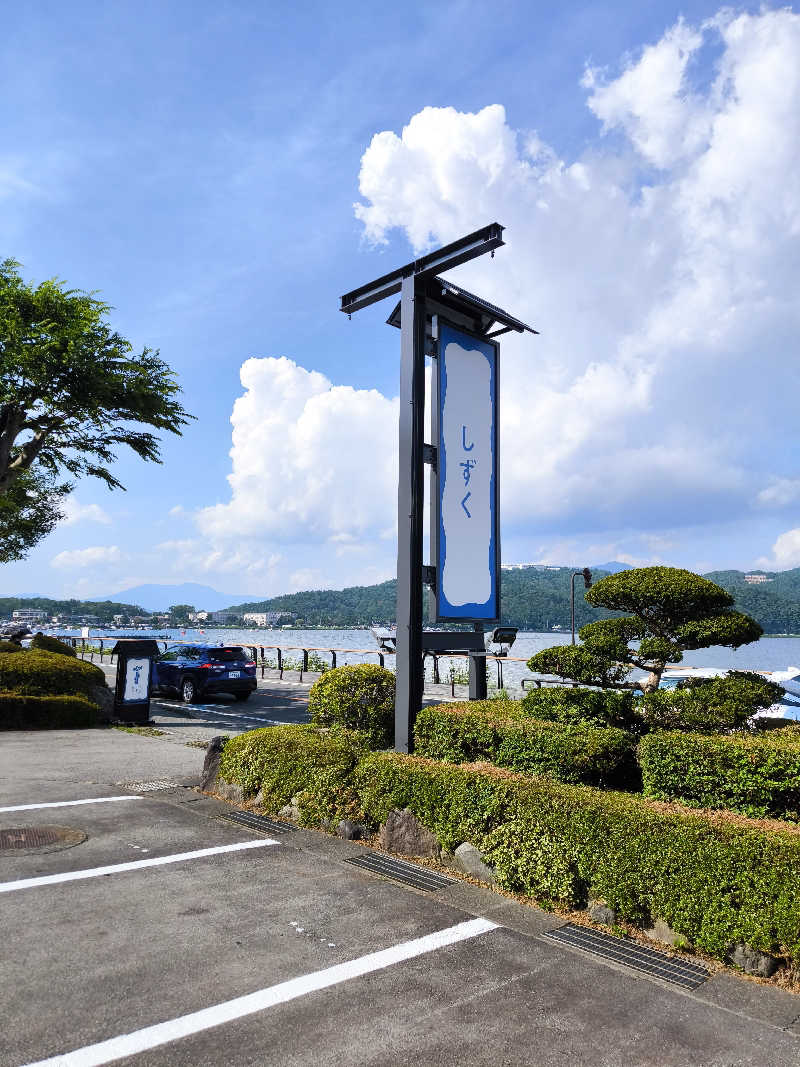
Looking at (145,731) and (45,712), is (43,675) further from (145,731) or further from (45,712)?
(145,731)

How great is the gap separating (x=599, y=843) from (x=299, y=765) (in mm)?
3506

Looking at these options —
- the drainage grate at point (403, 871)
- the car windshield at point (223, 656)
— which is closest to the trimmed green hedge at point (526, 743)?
the drainage grate at point (403, 871)

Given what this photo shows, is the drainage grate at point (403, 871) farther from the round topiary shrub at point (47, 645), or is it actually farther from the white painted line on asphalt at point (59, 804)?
the round topiary shrub at point (47, 645)

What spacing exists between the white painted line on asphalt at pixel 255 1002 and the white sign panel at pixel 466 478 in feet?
12.5

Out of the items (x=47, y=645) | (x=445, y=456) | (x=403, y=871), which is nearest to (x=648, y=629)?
(x=445, y=456)

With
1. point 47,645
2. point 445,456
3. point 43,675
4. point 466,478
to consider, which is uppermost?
point 445,456

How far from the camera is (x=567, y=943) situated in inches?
186

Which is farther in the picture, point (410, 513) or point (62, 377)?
point (62, 377)

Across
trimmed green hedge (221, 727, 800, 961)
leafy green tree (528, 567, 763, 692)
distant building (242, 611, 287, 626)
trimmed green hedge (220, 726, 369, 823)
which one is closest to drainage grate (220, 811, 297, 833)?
trimmed green hedge (220, 726, 369, 823)

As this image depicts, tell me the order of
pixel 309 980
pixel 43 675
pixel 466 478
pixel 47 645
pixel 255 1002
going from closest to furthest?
1. pixel 255 1002
2. pixel 309 980
3. pixel 466 478
4. pixel 43 675
5. pixel 47 645

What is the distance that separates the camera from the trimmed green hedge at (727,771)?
17.5 ft

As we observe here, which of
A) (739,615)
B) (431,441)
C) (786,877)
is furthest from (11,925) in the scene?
(739,615)

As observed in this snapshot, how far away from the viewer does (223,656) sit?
19.6m

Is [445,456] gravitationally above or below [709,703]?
above
